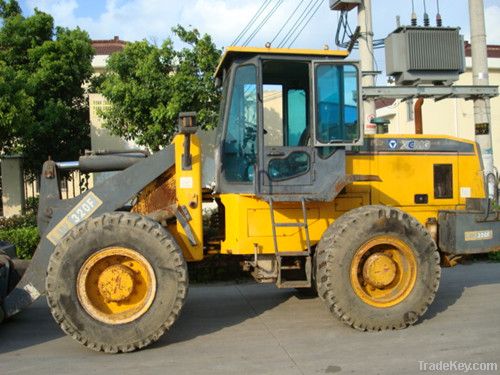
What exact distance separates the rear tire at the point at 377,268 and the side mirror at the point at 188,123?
5.71 feet

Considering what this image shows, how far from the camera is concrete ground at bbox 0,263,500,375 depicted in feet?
15.2

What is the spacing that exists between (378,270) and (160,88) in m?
7.32

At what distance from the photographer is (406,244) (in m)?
5.51

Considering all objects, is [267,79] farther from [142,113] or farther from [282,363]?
[142,113]

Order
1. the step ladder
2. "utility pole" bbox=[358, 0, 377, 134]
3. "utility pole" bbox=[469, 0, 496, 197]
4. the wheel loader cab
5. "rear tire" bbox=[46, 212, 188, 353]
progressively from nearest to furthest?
"rear tire" bbox=[46, 212, 188, 353], the step ladder, the wheel loader cab, "utility pole" bbox=[469, 0, 496, 197], "utility pole" bbox=[358, 0, 377, 134]

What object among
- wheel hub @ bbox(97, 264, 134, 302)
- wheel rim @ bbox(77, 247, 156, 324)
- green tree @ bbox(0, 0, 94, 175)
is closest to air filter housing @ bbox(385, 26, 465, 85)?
wheel rim @ bbox(77, 247, 156, 324)

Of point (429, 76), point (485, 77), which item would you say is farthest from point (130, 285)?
point (485, 77)

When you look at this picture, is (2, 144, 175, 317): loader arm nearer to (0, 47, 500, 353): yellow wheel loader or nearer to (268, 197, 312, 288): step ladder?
(0, 47, 500, 353): yellow wheel loader

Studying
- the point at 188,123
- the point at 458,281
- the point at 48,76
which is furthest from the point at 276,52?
the point at 48,76

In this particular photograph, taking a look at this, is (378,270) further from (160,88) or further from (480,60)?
(160,88)

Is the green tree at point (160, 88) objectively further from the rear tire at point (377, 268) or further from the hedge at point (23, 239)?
the rear tire at point (377, 268)

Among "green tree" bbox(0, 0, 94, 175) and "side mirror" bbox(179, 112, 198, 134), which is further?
"green tree" bbox(0, 0, 94, 175)

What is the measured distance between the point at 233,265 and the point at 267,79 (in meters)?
3.76

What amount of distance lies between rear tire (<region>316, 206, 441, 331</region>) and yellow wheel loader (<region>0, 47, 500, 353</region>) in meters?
0.01
